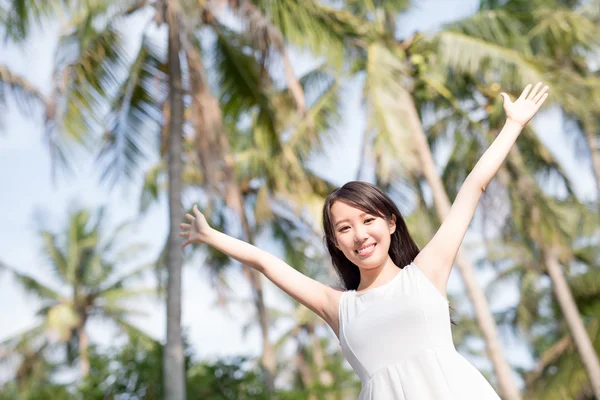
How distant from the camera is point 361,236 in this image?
249 cm

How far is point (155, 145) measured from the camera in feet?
36.9

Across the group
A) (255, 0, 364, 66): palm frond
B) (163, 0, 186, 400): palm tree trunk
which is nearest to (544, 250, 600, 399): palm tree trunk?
(255, 0, 364, 66): palm frond

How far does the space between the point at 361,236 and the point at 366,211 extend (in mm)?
84

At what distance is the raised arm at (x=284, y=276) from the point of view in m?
2.61

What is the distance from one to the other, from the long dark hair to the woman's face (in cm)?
2

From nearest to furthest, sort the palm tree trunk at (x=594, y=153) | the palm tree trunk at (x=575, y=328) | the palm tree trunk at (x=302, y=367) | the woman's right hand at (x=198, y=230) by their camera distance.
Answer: the woman's right hand at (x=198, y=230), the palm tree trunk at (x=575, y=328), the palm tree trunk at (x=594, y=153), the palm tree trunk at (x=302, y=367)

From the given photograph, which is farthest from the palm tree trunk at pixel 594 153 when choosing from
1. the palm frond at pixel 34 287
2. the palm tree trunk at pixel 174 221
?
the palm frond at pixel 34 287

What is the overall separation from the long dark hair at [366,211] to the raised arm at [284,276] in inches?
4.6

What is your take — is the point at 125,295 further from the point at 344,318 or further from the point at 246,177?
the point at 344,318

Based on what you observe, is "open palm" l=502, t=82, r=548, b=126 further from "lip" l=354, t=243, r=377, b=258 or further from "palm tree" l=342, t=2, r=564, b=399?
"palm tree" l=342, t=2, r=564, b=399

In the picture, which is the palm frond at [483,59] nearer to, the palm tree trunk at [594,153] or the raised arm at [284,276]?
the palm tree trunk at [594,153]

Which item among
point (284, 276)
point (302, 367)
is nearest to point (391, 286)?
point (284, 276)

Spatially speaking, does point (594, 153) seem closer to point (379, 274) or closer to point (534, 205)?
point (534, 205)

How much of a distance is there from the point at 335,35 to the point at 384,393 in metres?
9.23
